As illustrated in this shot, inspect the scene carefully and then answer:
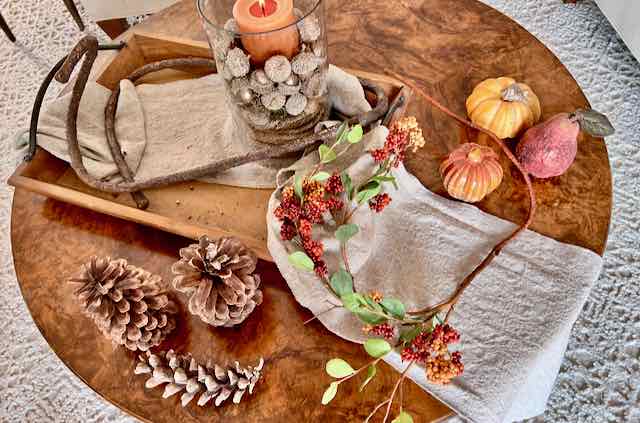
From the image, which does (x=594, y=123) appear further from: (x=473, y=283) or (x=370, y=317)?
(x=370, y=317)

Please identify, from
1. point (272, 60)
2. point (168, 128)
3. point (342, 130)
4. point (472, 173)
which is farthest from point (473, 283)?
point (168, 128)

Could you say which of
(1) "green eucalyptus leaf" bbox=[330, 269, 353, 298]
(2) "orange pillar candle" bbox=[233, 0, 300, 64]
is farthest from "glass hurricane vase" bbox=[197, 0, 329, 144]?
(1) "green eucalyptus leaf" bbox=[330, 269, 353, 298]

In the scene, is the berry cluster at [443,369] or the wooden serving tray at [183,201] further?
the wooden serving tray at [183,201]

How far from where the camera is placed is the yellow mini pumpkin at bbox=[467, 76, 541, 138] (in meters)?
0.66

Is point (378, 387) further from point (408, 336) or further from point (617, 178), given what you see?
point (617, 178)

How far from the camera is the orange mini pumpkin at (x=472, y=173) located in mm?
617

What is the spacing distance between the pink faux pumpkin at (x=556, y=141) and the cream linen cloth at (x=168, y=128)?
0.72ft

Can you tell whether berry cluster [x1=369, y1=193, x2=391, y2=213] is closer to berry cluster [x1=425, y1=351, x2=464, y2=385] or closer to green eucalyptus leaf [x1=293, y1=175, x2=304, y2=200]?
green eucalyptus leaf [x1=293, y1=175, x2=304, y2=200]

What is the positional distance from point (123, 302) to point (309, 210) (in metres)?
0.22

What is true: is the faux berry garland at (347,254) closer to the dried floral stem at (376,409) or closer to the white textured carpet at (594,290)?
the dried floral stem at (376,409)

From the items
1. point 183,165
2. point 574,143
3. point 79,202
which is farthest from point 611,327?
point 79,202

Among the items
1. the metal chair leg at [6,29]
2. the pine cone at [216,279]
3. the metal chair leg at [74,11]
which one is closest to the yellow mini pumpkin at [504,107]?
the pine cone at [216,279]

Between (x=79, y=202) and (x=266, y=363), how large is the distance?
34 cm

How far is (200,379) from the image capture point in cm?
54
